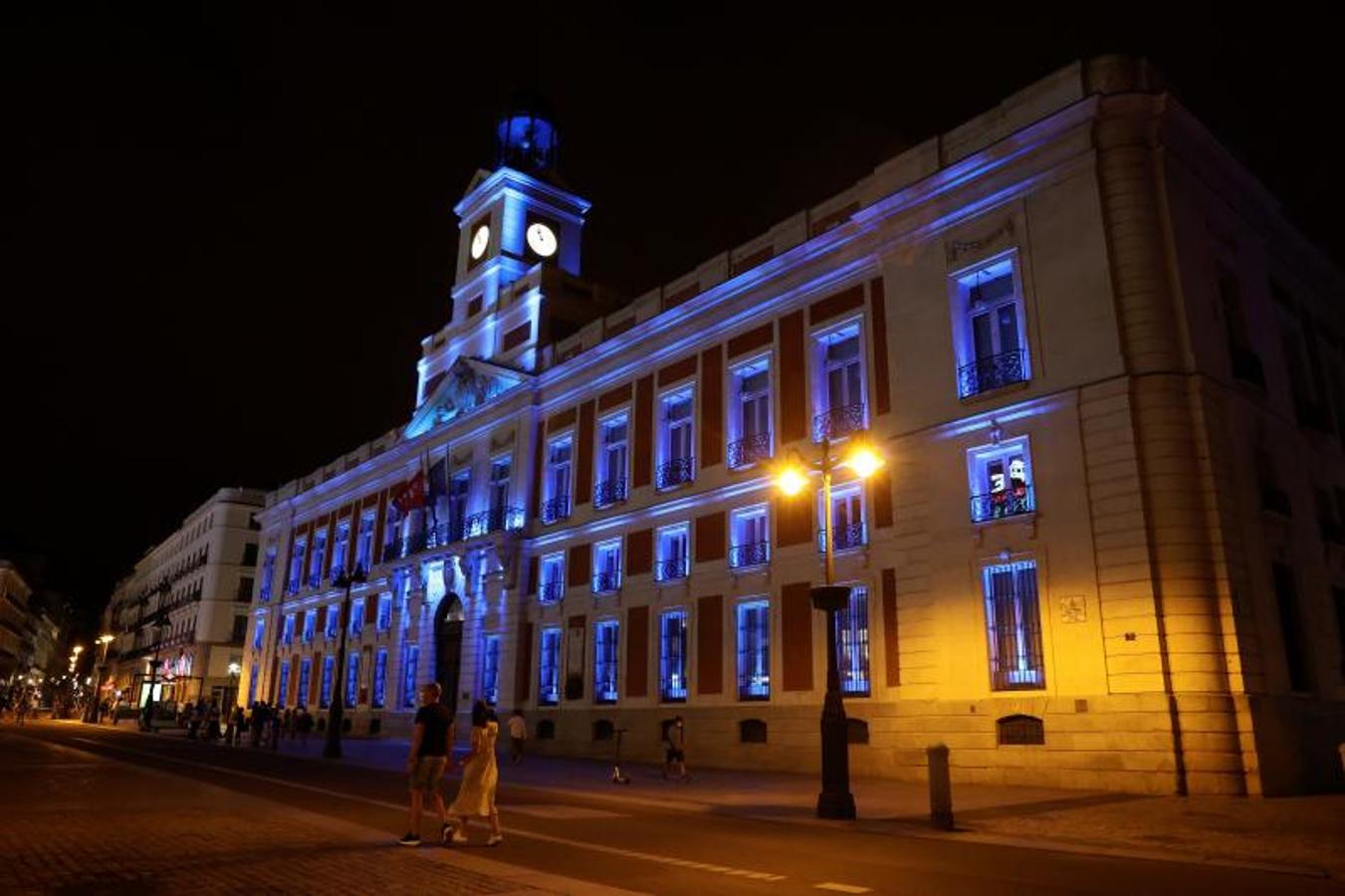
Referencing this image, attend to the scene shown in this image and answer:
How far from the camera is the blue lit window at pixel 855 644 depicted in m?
21.5

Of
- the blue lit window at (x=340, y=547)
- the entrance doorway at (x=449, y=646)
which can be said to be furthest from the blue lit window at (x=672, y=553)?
the blue lit window at (x=340, y=547)

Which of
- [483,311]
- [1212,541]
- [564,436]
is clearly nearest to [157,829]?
[1212,541]

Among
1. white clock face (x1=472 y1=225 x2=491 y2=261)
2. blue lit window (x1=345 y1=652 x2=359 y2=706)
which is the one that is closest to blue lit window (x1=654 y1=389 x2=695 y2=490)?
white clock face (x1=472 y1=225 x2=491 y2=261)

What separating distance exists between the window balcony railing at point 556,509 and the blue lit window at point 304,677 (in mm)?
22195

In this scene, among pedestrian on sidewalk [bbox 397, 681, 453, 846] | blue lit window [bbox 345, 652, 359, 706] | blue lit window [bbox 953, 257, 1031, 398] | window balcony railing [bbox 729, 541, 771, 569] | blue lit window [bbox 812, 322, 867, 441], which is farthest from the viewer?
blue lit window [bbox 345, 652, 359, 706]

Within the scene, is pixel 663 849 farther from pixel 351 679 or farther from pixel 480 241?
pixel 351 679

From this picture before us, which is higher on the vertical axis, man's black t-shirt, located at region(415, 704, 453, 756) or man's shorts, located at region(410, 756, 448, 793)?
man's black t-shirt, located at region(415, 704, 453, 756)

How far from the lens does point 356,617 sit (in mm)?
44500

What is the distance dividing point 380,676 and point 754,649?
74.5 feet

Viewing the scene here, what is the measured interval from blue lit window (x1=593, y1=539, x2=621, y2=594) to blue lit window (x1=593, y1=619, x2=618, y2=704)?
1093 millimetres

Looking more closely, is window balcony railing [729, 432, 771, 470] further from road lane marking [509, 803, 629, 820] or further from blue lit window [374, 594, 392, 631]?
blue lit window [374, 594, 392, 631]

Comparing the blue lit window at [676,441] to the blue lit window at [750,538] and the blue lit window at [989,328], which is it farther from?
the blue lit window at [989,328]

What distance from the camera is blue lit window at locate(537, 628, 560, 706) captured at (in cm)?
3060

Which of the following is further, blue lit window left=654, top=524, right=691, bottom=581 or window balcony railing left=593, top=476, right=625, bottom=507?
window balcony railing left=593, top=476, right=625, bottom=507
